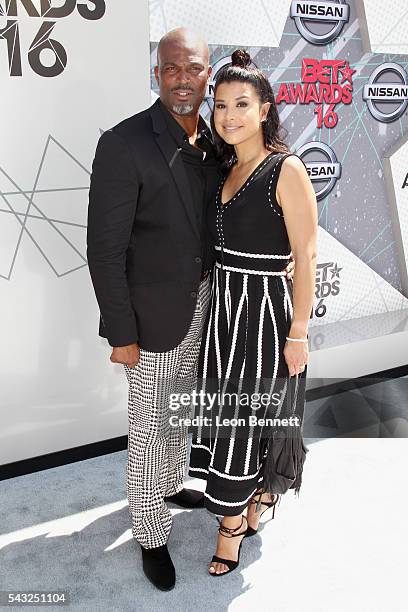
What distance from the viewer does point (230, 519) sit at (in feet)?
6.93

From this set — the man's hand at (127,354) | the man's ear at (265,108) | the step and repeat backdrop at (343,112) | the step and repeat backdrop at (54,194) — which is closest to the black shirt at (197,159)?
the man's ear at (265,108)

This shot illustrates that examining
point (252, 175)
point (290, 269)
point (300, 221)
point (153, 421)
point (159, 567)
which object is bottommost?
point (159, 567)

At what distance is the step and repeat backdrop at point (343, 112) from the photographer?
9.47ft

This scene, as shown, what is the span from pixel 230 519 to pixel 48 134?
5.07ft

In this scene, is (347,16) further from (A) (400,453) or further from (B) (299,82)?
(A) (400,453)

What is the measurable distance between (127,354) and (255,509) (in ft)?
2.52

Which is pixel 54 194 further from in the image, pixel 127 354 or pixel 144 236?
pixel 127 354

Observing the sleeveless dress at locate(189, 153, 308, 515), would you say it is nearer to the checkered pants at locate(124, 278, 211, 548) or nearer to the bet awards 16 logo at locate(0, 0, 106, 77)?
the checkered pants at locate(124, 278, 211, 548)

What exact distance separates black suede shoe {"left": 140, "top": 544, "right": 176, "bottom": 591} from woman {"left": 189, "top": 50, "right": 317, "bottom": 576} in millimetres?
146

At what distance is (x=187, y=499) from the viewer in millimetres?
2486

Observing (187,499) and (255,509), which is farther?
(187,499)

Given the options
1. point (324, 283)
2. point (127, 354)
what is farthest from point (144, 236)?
point (324, 283)

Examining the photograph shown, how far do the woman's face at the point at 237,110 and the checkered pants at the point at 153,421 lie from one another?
50 centimetres

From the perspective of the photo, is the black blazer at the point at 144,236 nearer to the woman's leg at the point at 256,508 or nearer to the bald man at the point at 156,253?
the bald man at the point at 156,253
